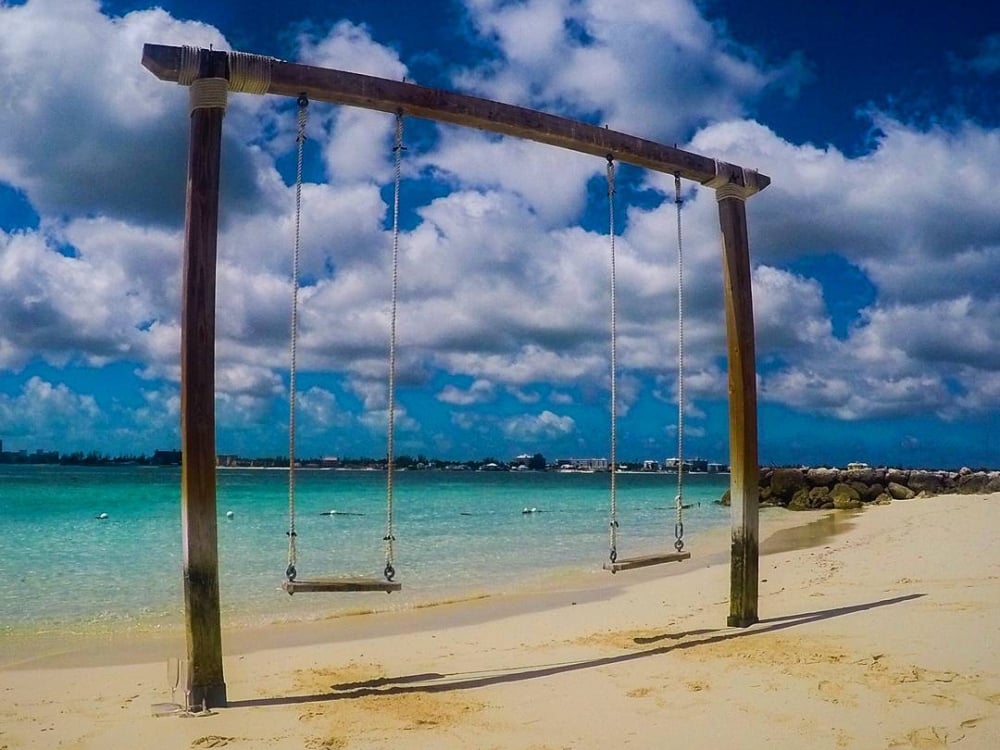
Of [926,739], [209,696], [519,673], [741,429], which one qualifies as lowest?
[519,673]

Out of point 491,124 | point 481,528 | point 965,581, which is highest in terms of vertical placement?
point 491,124

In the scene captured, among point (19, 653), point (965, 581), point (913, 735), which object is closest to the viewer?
point (913, 735)

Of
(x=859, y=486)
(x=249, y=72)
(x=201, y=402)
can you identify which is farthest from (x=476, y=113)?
(x=859, y=486)

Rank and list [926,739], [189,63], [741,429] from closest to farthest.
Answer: [926,739]
[189,63]
[741,429]

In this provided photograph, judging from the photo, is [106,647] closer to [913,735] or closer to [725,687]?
[725,687]

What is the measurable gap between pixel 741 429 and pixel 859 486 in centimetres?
2672

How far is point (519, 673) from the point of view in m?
5.43

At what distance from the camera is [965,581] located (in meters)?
7.77

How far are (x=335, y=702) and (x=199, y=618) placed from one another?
95 cm

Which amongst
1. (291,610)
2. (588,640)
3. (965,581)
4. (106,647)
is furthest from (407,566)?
(965,581)

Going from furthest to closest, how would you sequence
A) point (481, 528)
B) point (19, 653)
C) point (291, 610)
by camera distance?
1. point (481, 528)
2. point (291, 610)
3. point (19, 653)

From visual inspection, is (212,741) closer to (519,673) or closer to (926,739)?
(519,673)

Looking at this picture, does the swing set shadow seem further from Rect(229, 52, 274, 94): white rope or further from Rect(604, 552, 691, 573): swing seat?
Rect(229, 52, 274, 94): white rope

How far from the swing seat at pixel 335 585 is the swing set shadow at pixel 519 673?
655 mm
